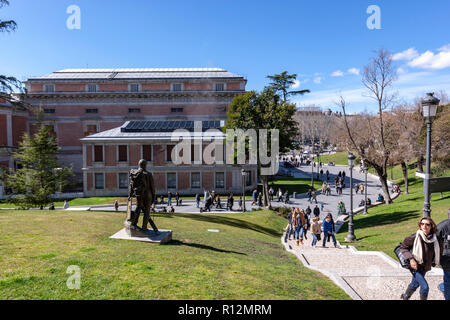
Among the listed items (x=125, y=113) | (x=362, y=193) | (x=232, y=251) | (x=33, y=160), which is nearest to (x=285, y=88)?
(x=362, y=193)

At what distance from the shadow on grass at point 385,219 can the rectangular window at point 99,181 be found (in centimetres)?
2866

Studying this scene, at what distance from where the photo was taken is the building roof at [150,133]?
118 ft

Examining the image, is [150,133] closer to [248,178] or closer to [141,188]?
[248,178]

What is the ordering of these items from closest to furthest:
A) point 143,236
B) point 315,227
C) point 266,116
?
point 143,236 → point 315,227 → point 266,116

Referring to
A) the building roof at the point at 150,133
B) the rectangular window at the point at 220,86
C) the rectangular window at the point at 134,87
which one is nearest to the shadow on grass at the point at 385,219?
the building roof at the point at 150,133

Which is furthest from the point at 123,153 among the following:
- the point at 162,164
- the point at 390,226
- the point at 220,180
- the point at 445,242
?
the point at 445,242

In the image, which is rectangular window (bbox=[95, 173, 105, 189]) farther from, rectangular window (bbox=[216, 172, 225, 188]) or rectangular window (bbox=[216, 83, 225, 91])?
rectangular window (bbox=[216, 83, 225, 91])

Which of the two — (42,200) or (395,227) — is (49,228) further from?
(395,227)

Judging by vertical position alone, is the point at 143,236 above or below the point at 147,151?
below

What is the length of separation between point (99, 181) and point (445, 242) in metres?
36.6

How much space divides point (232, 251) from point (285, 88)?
42.2 meters

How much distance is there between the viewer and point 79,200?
3262 cm

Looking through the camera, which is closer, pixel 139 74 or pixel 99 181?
pixel 99 181

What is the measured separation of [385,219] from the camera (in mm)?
19438
